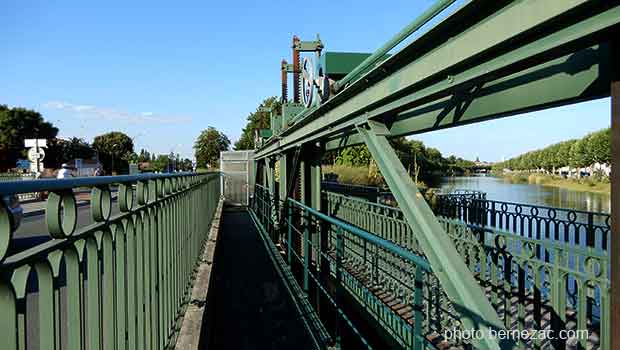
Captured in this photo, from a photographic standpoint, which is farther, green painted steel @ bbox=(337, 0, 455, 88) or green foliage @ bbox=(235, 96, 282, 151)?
green foliage @ bbox=(235, 96, 282, 151)

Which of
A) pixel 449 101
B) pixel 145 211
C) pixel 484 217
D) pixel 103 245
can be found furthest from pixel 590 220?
pixel 103 245

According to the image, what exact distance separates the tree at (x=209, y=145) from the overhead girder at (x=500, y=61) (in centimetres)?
6569

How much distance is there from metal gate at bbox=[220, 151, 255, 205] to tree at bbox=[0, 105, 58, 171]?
134 feet

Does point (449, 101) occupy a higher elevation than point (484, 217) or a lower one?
higher

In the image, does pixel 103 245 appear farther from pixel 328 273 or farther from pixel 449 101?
pixel 328 273

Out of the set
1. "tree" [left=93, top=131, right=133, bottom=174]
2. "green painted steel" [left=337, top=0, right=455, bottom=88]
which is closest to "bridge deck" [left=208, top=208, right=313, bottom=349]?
"green painted steel" [left=337, top=0, right=455, bottom=88]

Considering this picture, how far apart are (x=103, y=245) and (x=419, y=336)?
1756mm

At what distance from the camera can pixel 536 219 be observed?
6996 mm

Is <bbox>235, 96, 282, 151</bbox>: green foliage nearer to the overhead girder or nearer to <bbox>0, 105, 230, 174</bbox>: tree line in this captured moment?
<bbox>0, 105, 230, 174</bbox>: tree line

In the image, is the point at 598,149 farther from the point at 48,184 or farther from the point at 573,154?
the point at 48,184

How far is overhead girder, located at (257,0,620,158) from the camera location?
1.61 m

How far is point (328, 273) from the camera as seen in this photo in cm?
714

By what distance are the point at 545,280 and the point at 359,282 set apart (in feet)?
7.35

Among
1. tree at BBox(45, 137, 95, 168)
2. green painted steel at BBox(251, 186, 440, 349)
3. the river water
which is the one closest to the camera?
green painted steel at BBox(251, 186, 440, 349)
